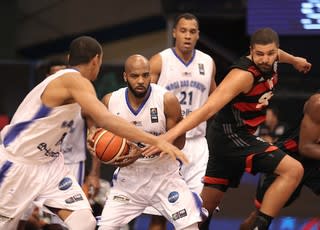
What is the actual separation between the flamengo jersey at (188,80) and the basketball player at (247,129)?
1224mm

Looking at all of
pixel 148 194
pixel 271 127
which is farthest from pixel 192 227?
pixel 271 127

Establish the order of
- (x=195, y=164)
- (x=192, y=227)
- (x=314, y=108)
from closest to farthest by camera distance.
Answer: (x=192, y=227) < (x=314, y=108) < (x=195, y=164)

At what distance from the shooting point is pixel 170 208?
7312 mm

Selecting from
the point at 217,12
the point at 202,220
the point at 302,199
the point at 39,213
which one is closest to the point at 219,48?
the point at 217,12

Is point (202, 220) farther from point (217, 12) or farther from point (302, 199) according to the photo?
point (217, 12)

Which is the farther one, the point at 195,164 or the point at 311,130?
the point at 195,164

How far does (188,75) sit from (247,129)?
1763 millimetres

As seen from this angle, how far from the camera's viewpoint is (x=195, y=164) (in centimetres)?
877

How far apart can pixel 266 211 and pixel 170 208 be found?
81 cm

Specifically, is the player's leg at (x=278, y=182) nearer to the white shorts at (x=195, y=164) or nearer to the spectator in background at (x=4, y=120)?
the white shorts at (x=195, y=164)

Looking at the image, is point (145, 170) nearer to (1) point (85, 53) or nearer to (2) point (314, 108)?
(1) point (85, 53)

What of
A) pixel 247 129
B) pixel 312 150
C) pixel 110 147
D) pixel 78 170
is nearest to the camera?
pixel 110 147

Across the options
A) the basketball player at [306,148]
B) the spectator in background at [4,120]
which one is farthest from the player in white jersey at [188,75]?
the spectator in background at [4,120]

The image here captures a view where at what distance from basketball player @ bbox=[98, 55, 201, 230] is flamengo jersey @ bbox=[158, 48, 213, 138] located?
1492 mm
